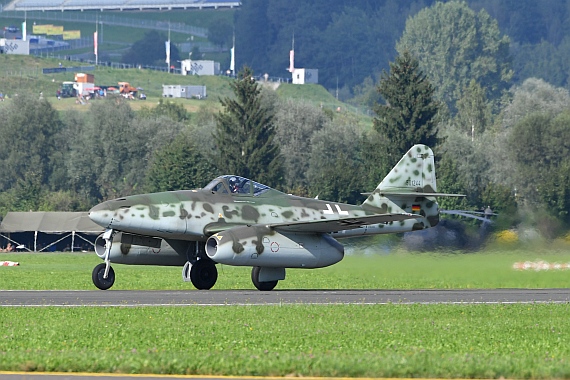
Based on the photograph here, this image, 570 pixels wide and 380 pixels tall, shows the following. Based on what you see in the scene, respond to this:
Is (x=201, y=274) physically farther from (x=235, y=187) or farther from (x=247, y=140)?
(x=247, y=140)

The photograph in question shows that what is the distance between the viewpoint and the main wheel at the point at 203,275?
105 ft

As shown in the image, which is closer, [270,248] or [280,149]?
[270,248]

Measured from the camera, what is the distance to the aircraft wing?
101ft

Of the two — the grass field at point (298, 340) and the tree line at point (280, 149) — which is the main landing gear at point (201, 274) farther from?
the tree line at point (280, 149)

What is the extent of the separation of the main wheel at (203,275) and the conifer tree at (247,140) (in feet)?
231

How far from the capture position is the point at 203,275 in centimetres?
3206

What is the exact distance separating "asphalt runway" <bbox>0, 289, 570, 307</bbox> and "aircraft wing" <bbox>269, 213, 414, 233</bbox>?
1522 millimetres

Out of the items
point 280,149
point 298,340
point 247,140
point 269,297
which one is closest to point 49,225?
point 247,140

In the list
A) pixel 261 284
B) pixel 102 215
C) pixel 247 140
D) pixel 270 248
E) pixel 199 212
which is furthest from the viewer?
pixel 247 140

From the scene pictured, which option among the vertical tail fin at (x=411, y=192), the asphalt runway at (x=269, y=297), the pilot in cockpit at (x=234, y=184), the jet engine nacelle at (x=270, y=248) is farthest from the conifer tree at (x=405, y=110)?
the asphalt runway at (x=269, y=297)

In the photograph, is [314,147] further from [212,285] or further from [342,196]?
[212,285]

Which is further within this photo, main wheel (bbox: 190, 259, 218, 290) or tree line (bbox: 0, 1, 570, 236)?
tree line (bbox: 0, 1, 570, 236)

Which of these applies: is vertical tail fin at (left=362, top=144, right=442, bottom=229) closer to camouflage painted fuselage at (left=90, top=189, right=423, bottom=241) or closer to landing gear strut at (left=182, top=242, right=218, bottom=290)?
camouflage painted fuselage at (left=90, top=189, right=423, bottom=241)

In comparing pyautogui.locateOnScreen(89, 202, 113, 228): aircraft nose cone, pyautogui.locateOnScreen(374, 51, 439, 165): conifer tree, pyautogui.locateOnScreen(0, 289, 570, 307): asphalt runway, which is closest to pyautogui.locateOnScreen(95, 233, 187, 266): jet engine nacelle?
pyautogui.locateOnScreen(89, 202, 113, 228): aircraft nose cone
